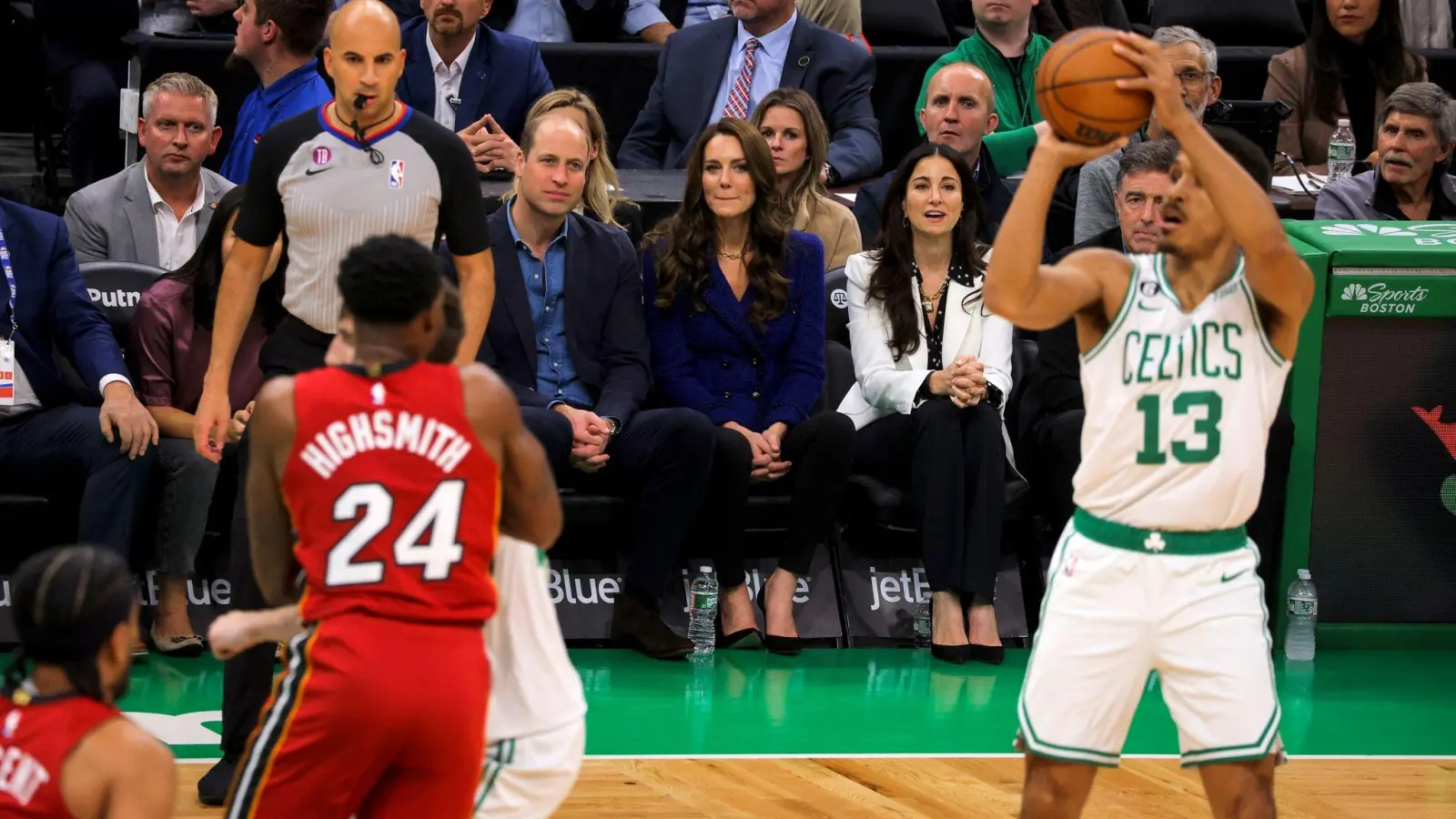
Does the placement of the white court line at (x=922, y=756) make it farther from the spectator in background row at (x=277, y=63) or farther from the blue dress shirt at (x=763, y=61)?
the blue dress shirt at (x=763, y=61)

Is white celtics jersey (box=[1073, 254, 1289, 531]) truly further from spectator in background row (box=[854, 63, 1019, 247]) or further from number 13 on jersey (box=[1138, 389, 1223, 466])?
spectator in background row (box=[854, 63, 1019, 247])

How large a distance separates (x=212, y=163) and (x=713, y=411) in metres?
3.20

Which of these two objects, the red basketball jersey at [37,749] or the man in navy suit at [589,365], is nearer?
the red basketball jersey at [37,749]

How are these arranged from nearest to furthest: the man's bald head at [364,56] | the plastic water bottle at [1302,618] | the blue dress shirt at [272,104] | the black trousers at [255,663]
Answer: the man's bald head at [364,56] → the black trousers at [255,663] → the plastic water bottle at [1302,618] → the blue dress shirt at [272,104]

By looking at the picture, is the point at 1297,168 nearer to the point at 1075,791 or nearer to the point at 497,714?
the point at 1075,791

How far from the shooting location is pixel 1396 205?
7.82 m

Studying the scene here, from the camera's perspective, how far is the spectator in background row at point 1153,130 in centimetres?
749

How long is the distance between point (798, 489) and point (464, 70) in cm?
256

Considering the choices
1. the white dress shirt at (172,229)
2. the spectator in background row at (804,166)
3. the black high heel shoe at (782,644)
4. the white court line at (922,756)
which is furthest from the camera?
the spectator in background row at (804,166)

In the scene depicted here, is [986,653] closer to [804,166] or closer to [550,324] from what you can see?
[550,324]

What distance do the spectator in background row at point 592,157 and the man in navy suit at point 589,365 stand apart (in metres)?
0.16

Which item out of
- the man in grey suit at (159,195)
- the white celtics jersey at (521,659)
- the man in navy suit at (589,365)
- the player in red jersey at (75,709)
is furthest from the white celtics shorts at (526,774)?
the man in grey suit at (159,195)

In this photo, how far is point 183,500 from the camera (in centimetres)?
623

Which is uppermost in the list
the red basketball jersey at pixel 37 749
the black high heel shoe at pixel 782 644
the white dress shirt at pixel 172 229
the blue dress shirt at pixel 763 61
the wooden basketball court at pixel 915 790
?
the blue dress shirt at pixel 763 61
